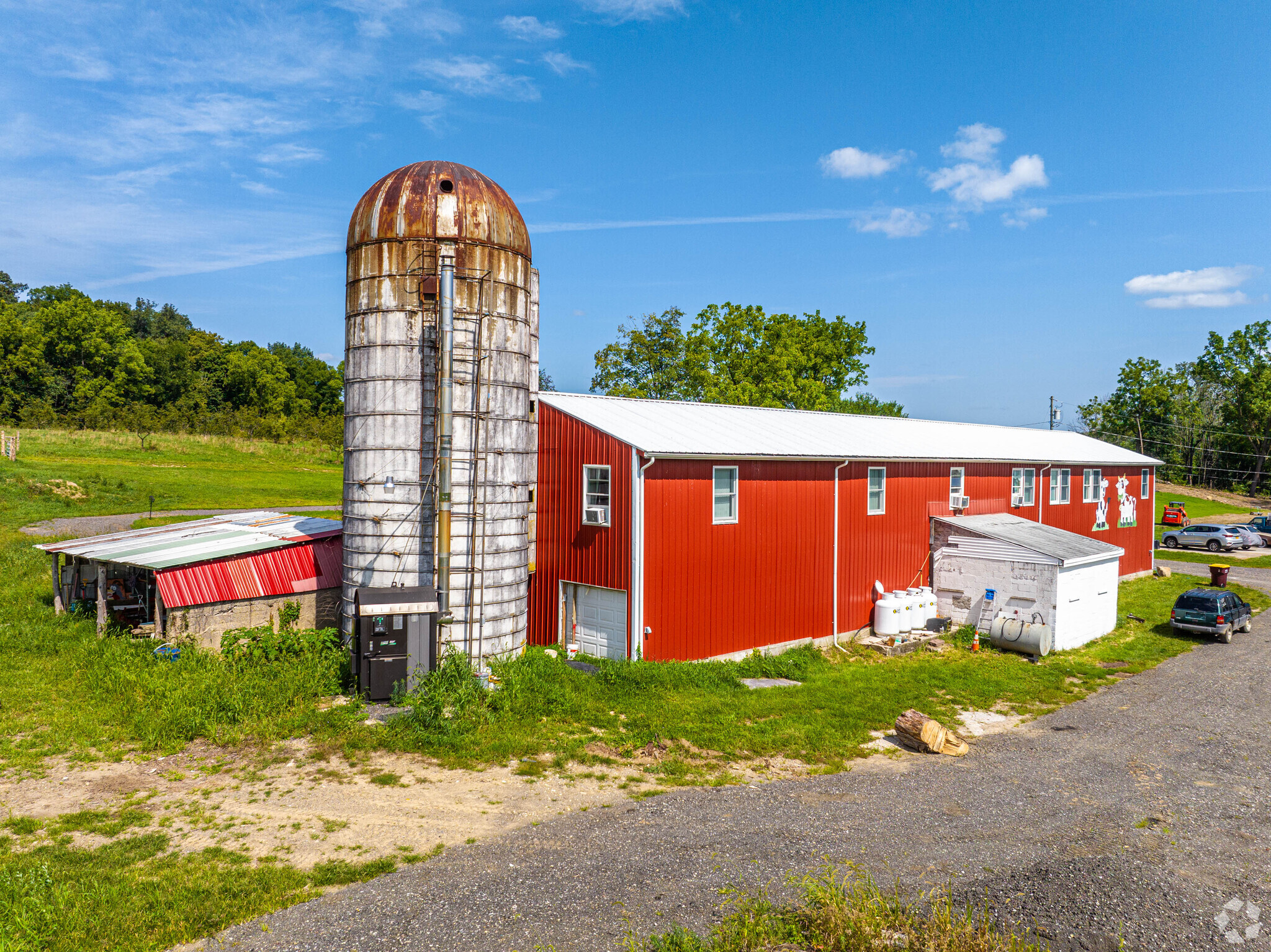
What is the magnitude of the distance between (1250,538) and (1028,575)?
1327 inches

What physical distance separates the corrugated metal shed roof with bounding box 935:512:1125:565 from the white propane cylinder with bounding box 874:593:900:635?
3789 millimetres

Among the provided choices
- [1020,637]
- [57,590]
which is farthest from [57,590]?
[1020,637]

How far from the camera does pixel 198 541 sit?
760 inches

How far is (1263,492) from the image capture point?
76.4 metres

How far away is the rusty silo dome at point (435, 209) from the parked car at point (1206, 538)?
4534 centimetres

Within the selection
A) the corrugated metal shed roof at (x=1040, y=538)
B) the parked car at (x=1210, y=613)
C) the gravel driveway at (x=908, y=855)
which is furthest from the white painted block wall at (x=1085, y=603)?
the gravel driveway at (x=908, y=855)

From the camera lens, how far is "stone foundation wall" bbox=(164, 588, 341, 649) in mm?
16016

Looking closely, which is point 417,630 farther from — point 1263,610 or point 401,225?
point 1263,610

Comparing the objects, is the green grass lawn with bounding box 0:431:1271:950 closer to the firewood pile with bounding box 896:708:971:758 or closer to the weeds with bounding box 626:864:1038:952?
the firewood pile with bounding box 896:708:971:758

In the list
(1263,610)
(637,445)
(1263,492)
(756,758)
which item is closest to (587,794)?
(756,758)

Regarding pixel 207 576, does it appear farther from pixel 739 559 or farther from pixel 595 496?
pixel 739 559

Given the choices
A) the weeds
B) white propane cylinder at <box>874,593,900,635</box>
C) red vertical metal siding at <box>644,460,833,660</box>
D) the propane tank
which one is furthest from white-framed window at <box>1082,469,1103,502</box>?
the weeds

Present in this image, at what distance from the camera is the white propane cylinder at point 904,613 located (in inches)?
877

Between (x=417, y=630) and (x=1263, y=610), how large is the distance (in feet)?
96.2
